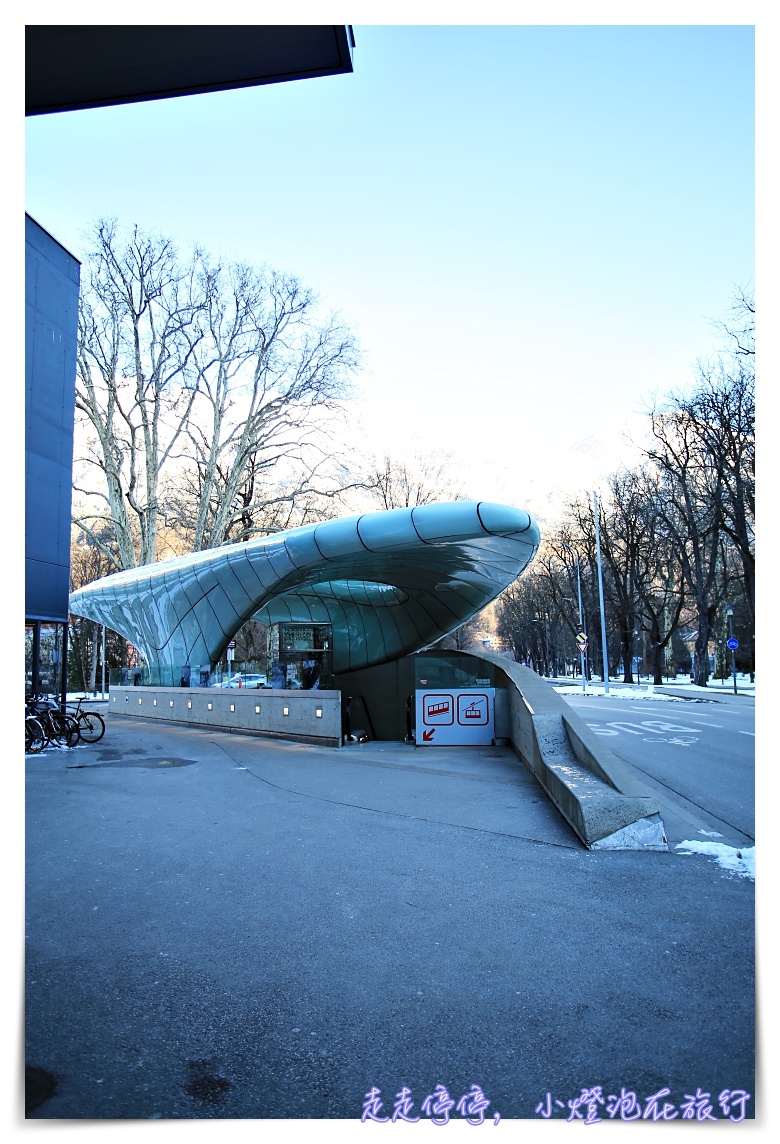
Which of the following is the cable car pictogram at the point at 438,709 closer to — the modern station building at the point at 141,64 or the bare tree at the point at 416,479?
the modern station building at the point at 141,64

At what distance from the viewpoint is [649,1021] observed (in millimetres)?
3490

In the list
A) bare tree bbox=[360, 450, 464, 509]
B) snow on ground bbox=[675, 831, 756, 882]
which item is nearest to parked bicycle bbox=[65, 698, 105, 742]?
snow on ground bbox=[675, 831, 756, 882]

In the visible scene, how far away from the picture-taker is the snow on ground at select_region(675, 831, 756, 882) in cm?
612

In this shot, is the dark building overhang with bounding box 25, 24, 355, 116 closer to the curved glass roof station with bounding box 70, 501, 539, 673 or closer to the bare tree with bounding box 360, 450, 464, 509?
the curved glass roof station with bounding box 70, 501, 539, 673

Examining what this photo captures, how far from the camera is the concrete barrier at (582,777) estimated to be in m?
6.88

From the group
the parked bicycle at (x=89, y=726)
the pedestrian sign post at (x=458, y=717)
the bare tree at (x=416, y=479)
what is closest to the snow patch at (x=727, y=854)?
the pedestrian sign post at (x=458, y=717)

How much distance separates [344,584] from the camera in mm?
28719

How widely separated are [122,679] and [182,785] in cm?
2145

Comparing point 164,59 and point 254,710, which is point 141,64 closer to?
point 164,59

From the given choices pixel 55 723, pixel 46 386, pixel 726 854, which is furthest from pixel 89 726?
pixel 726 854

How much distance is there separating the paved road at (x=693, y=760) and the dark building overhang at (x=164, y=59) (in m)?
6.58

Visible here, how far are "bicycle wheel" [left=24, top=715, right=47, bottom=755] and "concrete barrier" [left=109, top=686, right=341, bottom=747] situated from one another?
17.3 ft

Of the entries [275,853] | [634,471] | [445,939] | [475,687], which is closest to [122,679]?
[475,687]

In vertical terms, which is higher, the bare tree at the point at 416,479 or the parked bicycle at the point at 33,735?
the bare tree at the point at 416,479
